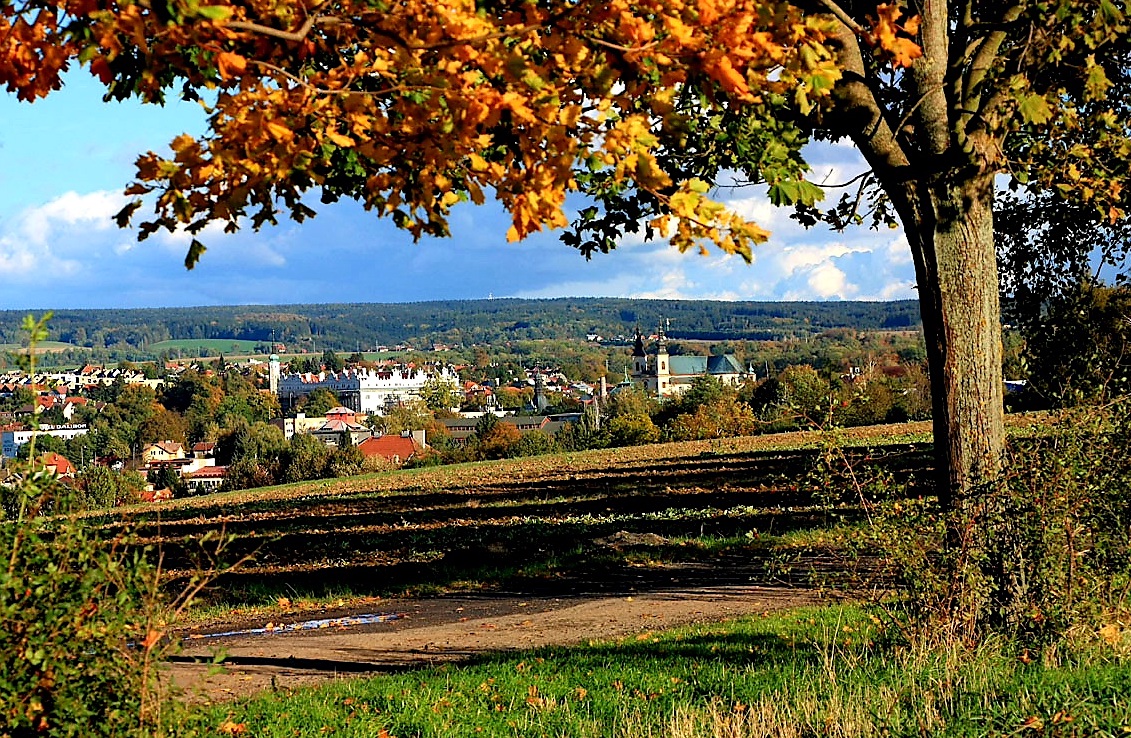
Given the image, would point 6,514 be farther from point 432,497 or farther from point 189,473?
point 189,473

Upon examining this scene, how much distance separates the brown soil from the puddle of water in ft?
0.58

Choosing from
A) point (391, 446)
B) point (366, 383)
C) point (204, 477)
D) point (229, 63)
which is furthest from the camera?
point (366, 383)

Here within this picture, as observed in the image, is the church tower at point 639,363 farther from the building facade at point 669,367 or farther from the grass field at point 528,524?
the grass field at point 528,524

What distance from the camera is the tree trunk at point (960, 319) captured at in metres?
8.69

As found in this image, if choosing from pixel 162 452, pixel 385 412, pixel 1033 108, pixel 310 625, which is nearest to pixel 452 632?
pixel 310 625

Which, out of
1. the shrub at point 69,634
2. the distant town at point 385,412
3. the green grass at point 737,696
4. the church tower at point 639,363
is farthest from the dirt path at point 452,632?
→ the church tower at point 639,363

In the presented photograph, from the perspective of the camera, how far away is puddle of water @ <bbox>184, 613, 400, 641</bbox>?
11.9 m

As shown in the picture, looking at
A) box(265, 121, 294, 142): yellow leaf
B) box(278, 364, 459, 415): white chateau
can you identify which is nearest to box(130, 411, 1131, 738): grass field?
box(265, 121, 294, 142): yellow leaf

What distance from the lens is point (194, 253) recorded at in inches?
174

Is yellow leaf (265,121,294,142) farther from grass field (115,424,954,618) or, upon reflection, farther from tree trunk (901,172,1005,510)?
tree trunk (901,172,1005,510)

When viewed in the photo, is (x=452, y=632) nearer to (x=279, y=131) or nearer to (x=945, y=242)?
(x=945, y=242)

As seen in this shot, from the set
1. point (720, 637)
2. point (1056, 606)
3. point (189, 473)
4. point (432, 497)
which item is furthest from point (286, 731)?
point (189, 473)

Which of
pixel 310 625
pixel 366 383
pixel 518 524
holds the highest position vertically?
pixel 310 625

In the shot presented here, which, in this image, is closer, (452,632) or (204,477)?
(452,632)
